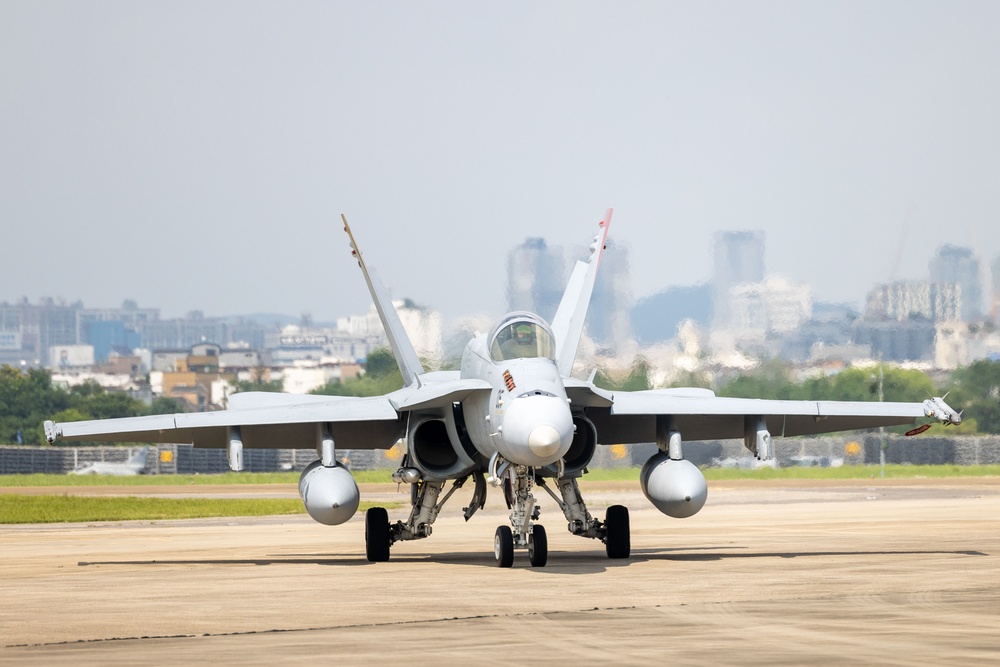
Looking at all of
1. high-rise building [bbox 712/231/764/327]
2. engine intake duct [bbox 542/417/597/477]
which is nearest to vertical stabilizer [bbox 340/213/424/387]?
engine intake duct [bbox 542/417/597/477]

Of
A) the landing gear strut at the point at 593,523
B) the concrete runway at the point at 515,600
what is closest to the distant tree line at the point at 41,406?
the concrete runway at the point at 515,600

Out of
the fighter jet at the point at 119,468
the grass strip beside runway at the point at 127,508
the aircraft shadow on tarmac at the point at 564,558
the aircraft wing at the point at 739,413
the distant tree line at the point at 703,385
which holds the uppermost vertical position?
the distant tree line at the point at 703,385

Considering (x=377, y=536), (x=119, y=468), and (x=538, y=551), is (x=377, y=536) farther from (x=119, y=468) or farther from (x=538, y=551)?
(x=119, y=468)

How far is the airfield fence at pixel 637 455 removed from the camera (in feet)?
222

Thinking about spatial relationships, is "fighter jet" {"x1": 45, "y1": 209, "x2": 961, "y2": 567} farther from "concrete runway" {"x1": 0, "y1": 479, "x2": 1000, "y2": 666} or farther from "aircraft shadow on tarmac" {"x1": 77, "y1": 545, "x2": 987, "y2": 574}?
"concrete runway" {"x1": 0, "y1": 479, "x2": 1000, "y2": 666}

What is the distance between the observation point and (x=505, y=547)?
16.9 meters

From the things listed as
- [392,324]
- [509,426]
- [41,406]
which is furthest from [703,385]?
[41,406]

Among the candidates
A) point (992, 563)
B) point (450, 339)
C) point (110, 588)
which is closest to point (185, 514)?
point (450, 339)

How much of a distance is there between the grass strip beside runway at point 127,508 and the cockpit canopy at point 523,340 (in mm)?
18206

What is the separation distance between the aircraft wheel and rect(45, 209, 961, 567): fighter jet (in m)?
0.01

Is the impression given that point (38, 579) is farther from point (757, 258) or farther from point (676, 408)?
point (757, 258)

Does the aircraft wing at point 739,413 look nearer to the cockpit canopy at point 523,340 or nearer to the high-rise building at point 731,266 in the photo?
the cockpit canopy at point 523,340

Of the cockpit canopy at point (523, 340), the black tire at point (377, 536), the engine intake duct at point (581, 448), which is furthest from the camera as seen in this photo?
the black tire at point (377, 536)

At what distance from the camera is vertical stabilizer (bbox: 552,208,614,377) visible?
19481 mm
